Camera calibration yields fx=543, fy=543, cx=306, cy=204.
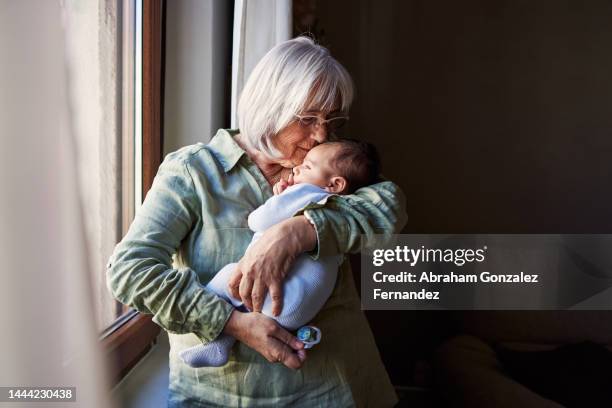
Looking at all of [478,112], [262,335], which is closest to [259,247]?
[262,335]

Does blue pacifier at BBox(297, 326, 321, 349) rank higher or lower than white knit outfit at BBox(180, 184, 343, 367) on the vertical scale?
lower

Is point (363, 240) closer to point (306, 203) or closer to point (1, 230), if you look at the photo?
point (306, 203)

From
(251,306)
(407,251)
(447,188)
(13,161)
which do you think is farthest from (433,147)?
(13,161)

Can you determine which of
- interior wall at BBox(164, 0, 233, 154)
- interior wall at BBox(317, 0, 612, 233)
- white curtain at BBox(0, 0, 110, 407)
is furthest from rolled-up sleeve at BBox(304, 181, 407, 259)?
interior wall at BBox(317, 0, 612, 233)

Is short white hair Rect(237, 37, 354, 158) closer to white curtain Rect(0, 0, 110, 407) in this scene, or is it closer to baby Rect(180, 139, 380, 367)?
baby Rect(180, 139, 380, 367)

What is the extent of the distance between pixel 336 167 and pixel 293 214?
158 millimetres

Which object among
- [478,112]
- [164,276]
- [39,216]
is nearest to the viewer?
[39,216]

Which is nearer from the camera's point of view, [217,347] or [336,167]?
[217,347]

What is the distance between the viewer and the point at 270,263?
0.92 meters

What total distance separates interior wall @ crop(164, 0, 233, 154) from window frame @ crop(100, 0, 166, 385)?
0.03m

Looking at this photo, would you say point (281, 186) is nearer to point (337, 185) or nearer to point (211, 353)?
point (337, 185)

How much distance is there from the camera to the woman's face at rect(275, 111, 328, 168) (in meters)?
1.08

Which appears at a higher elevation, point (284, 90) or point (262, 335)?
point (284, 90)

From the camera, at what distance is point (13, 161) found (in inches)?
23.3
